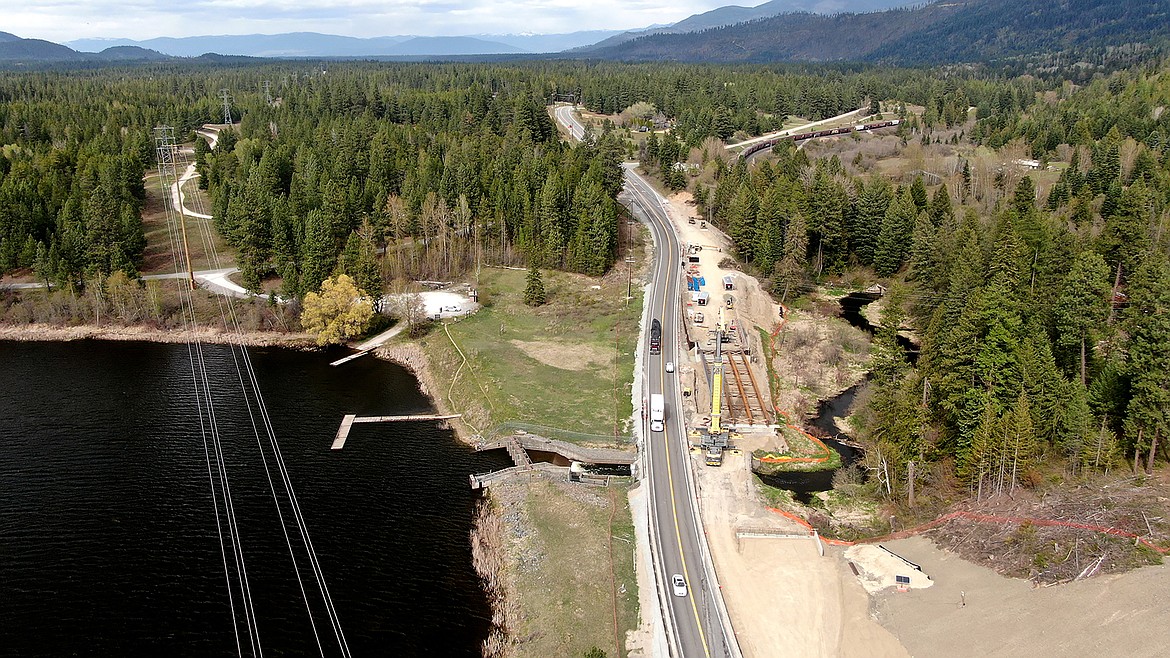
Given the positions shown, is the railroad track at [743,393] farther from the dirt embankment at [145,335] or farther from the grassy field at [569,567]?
the dirt embankment at [145,335]

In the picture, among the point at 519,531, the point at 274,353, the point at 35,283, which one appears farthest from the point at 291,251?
the point at 519,531

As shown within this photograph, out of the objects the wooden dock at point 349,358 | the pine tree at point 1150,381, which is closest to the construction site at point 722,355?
Result: the pine tree at point 1150,381

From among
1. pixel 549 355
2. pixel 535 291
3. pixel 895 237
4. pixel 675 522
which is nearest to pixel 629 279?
pixel 535 291

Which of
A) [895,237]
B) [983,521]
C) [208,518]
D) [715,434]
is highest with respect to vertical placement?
[895,237]

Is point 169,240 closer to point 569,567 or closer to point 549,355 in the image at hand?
point 549,355

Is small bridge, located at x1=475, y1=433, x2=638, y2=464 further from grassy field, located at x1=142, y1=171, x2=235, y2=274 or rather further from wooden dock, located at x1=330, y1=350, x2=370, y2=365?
grassy field, located at x1=142, y1=171, x2=235, y2=274

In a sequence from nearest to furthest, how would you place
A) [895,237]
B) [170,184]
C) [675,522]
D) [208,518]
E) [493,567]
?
[493,567] → [675,522] → [208,518] → [895,237] → [170,184]

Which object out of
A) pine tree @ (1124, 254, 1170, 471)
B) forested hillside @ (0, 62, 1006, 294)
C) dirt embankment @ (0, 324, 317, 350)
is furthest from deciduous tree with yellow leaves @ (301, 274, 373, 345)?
pine tree @ (1124, 254, 1170, 471)
